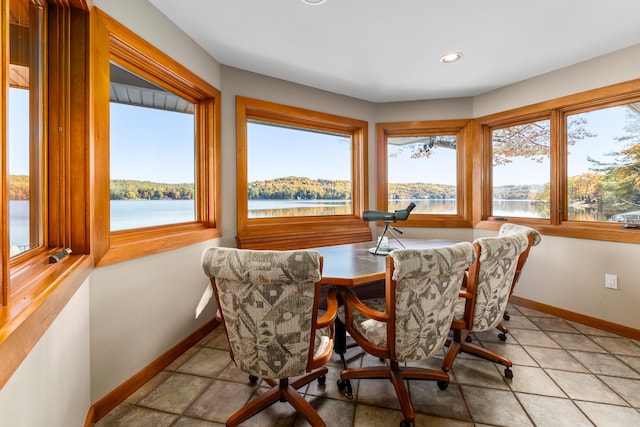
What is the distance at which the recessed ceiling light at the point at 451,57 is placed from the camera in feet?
8.22

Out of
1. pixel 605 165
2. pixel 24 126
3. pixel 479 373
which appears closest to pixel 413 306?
pixel 479 373

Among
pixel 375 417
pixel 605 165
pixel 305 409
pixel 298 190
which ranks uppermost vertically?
pixel 605 165

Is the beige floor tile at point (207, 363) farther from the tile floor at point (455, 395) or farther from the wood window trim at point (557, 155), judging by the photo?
the wood window trim at point (557, 155)

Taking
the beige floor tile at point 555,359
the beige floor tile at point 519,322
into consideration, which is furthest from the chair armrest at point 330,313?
the beige floor tile at point 519,322

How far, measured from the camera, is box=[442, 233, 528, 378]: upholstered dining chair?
1.73m

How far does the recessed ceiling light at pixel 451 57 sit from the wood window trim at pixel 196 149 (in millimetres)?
2003

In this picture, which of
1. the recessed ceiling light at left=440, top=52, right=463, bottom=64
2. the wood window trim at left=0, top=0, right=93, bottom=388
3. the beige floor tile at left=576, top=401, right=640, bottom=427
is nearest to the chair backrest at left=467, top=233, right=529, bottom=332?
the beige floor tile at left=576, top=401, right=640, bottom=427

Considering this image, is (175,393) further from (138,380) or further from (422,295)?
(422,295)

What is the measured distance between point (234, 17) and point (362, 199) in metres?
2.30

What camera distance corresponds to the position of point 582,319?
271cm

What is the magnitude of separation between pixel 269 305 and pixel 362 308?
53cm

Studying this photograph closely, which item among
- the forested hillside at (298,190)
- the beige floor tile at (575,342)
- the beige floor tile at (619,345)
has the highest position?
the forested hillside at (298,190)

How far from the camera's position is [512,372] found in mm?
1912

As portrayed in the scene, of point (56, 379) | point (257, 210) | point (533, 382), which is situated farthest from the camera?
point (257, 210)
